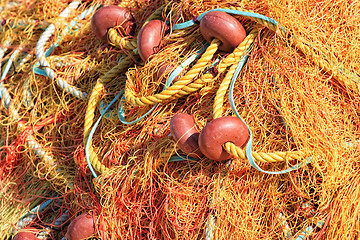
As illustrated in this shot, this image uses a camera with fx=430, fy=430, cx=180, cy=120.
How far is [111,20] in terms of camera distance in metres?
Result: 2.06

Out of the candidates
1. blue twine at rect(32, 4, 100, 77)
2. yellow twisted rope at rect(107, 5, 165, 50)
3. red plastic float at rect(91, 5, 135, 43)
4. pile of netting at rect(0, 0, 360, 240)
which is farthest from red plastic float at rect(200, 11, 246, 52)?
blue twine at rect(32, 4, 100, 77)

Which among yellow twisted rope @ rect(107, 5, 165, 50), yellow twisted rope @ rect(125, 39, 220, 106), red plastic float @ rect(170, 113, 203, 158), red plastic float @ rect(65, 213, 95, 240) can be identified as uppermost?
yellow twisted rope @ rect(107, 5, 165, 50)

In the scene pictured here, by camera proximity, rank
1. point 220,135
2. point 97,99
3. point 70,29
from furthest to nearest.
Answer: point 70,29 < point 97,99 < point 220,135

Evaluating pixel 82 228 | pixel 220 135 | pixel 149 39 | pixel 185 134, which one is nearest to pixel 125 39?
pixel 149 39

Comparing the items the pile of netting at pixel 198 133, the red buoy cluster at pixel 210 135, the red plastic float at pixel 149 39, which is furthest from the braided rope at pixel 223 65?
the red plastic float at pixel 149 39

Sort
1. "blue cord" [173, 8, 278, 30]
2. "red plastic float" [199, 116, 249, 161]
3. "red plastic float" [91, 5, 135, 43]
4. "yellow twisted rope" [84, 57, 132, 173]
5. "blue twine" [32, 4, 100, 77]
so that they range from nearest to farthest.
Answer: "red plastic float" [199, 116, 249, 161]
"blue cord" [173, 8, 278, 30]
"yellow twisted rope" [84, 57, 132, 173]
"red plastic float" [91, 5, 135, 43]
"blue twine" [32, 4, 100, 77]

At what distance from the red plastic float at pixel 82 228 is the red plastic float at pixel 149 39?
2.42 feet

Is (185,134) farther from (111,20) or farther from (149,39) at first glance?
(111,20)

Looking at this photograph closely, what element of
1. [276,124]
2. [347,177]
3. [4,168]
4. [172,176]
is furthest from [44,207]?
[347,177]

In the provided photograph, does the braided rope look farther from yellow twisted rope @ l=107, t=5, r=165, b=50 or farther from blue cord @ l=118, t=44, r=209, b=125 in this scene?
yellow twisted rope @ l=107, t=5, r=165, b=50

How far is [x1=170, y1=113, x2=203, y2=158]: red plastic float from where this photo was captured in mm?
1658

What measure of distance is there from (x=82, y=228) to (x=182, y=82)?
28.8 inches

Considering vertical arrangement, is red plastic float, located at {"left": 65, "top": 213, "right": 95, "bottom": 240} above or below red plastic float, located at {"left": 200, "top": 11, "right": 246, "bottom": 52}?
below

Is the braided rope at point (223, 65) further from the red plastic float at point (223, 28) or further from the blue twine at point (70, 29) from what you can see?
the blue twine at point (70, 29)
